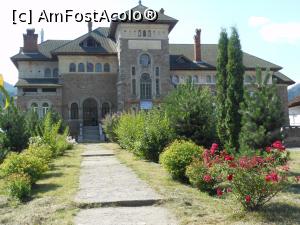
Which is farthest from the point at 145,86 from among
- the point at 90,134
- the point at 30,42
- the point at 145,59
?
the point at 30,42

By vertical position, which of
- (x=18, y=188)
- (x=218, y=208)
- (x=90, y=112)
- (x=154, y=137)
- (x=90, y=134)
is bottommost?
(x=218, y=208)

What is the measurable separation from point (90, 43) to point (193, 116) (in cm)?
3062

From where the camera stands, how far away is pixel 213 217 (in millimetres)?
7406

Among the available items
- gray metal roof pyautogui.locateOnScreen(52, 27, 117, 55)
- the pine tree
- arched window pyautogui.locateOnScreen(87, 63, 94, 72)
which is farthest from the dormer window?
the pine tree

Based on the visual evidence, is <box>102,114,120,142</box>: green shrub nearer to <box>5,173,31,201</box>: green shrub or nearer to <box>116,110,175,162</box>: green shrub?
<box>116,110,175,162</box>: green shrub

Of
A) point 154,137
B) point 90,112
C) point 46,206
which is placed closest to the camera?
point 46,206

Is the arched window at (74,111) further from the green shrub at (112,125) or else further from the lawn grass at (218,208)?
the lawn grass at (218,208)

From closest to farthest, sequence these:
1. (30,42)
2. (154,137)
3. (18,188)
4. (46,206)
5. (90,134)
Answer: (46,206)
(18,188)
(154,137)
(90,134)
(30,42)

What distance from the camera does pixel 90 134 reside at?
4084cm

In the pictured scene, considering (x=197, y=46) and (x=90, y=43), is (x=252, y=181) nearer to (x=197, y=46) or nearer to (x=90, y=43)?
(x=90, y=43)

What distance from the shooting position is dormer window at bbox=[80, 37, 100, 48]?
144 feet

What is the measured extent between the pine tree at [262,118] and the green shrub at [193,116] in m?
2.44

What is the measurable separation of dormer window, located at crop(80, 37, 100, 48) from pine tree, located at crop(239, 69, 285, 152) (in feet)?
107

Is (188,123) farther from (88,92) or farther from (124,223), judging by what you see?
(88,92)
